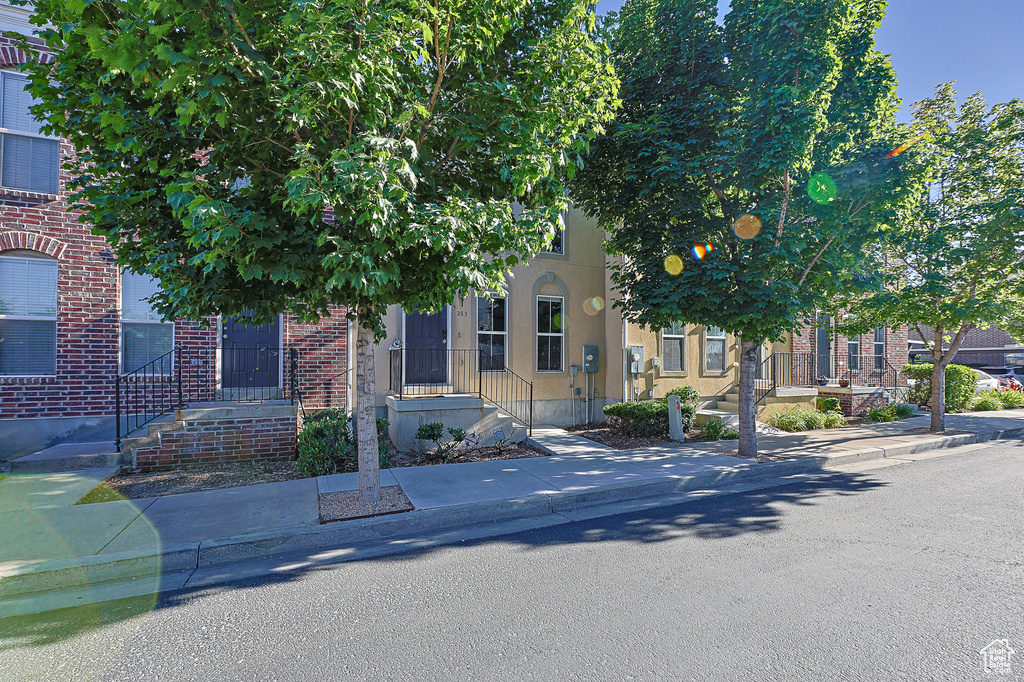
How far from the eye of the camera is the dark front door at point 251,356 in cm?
891

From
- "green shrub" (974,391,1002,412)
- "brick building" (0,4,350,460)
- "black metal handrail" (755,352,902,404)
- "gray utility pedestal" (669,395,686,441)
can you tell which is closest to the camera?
"brick building" (0,4,350,460)

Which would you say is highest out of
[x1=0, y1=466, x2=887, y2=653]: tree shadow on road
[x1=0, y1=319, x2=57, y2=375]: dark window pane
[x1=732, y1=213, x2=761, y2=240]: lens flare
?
[x1=732, y1=213, x2=761, y2=240]: lens flare

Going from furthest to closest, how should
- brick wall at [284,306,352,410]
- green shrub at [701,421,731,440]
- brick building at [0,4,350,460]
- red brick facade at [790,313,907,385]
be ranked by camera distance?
red brick facade at [790,313,907,385]
green shrub at [701,421,731,440]
brick wall at [284,306,352,410]
brick building at [0,4,350,460]

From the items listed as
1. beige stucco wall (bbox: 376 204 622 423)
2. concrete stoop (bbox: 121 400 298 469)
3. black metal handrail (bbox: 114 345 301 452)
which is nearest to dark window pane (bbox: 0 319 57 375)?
black metal handrail (bbox: 114 345 301 452)

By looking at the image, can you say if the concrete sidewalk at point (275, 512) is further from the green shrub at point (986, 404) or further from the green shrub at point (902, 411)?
the green shrub at point (986, 404)

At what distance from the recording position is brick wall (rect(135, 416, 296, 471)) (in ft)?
23.7

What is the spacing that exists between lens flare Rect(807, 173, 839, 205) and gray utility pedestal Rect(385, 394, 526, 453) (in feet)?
21.1

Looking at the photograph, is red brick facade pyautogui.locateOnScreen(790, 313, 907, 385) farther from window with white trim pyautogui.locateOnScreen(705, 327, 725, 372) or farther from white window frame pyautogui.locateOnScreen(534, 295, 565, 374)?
white window frame pyautogui.locateOnScreen(534, 295, 565, 374)

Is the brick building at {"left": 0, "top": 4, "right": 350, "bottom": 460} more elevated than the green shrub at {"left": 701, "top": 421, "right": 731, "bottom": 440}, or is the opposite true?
the brick building at {"left": 0, "top": 4, "right": 350, "bottom": 460}

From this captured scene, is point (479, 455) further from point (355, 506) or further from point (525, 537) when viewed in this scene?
point (525, 537)

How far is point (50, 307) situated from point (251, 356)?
3147 millimetres

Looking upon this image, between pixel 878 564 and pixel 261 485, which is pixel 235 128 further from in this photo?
pixel 878 564

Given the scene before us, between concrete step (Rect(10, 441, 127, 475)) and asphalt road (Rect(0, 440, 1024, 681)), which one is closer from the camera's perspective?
asphalt road (Rect(0, 440, 1024, 681))

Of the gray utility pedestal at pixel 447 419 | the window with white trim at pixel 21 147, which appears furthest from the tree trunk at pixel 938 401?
the window with white trim at pixel 21 147
